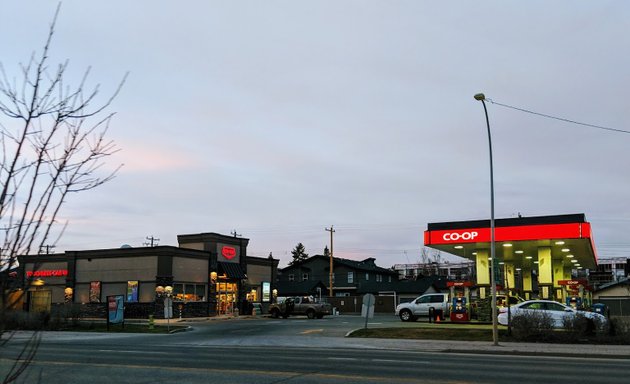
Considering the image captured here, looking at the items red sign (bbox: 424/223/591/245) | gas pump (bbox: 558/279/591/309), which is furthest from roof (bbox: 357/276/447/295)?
red sign (bbox: 424/223/591/245)

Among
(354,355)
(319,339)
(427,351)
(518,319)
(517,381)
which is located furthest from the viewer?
(319,339)

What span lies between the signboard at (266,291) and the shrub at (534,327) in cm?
3441

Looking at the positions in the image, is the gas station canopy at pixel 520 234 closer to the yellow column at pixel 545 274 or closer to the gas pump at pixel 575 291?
the yellow column at pixel 545 274

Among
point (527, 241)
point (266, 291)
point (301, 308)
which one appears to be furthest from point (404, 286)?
point (527, 241)

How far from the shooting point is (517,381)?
37.6 feet

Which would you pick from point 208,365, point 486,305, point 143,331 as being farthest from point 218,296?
point 208,365

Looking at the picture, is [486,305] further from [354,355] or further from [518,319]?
[354,355]

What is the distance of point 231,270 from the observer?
162 ft

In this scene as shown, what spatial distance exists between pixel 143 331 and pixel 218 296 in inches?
721

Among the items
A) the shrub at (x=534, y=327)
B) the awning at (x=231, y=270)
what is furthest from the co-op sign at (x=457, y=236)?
the awning at (x=231, y=270)

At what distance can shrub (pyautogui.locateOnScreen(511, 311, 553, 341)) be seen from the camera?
22.0 metres

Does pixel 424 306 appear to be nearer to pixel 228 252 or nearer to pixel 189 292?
pixel 189 292

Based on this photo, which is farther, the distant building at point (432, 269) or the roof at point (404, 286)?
the distant building at point (432, 269)

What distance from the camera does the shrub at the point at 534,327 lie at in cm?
2198
